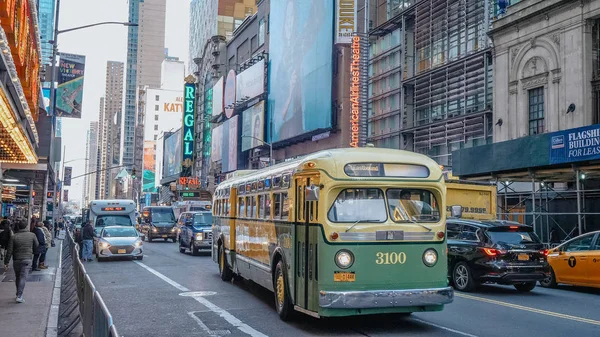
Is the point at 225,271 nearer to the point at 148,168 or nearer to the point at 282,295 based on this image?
the point at 282,295

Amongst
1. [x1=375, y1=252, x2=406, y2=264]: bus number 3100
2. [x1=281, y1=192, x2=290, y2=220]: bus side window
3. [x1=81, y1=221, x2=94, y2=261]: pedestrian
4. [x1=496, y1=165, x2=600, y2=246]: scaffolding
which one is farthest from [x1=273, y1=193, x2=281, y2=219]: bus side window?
[x1=81, y1=221, x2=94, y2=261]: pedestrian

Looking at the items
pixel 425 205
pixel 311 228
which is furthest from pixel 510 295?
pixel 311 228

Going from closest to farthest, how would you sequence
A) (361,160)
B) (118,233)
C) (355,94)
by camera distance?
(361,160) → (118,233) → (355,94)

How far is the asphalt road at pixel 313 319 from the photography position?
10.4 m

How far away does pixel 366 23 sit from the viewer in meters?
45.8

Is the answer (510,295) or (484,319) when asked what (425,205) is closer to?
(484,319)

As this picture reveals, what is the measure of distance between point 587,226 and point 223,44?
70827 mm

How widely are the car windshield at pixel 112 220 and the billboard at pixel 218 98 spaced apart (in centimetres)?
5222

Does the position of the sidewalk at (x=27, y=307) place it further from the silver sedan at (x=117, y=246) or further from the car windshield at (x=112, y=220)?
the car windshield at (x=112, y=220)

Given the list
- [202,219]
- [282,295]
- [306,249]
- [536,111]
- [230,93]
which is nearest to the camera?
[306,249]

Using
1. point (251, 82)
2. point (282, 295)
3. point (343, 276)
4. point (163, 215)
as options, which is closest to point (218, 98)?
point (251, 82)

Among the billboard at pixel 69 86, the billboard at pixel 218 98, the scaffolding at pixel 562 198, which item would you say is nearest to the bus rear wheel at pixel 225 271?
the scaffolding at pixel 562 198

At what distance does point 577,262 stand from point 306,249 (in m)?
9.05

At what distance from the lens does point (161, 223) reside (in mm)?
43906
